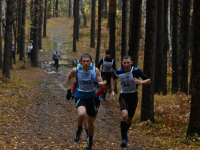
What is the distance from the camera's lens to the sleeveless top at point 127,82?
637cm

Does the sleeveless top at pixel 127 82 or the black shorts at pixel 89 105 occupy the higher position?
the sleeveless top at pixel 127 82

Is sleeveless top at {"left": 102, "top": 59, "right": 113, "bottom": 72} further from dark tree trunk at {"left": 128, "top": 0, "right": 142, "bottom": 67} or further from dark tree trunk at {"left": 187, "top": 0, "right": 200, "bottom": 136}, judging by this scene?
dark tree trunk at {"left": 187, "top": 0, "right": 200, "bottom": 136}

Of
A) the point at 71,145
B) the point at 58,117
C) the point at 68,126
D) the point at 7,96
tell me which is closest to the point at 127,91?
the point at 71,145

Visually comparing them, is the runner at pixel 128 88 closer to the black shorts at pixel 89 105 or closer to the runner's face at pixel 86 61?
the black shorts at pixel 89 105

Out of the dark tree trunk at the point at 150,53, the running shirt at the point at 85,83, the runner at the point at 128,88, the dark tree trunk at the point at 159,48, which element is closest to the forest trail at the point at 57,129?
the runner at the point at 128,88

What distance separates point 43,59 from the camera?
102 ft

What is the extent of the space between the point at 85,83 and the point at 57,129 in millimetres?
3173

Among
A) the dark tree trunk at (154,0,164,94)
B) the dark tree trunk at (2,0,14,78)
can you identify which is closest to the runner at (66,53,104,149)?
the dark tree trunk at (154,0,164,94)

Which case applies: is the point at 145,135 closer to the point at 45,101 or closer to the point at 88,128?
the point at 88,128

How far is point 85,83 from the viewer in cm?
586

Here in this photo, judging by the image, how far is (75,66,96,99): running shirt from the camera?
584 cm

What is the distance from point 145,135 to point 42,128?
3673 millimetres

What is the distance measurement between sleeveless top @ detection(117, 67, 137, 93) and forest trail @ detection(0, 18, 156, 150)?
172 cm

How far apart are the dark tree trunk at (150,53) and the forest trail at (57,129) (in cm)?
113
